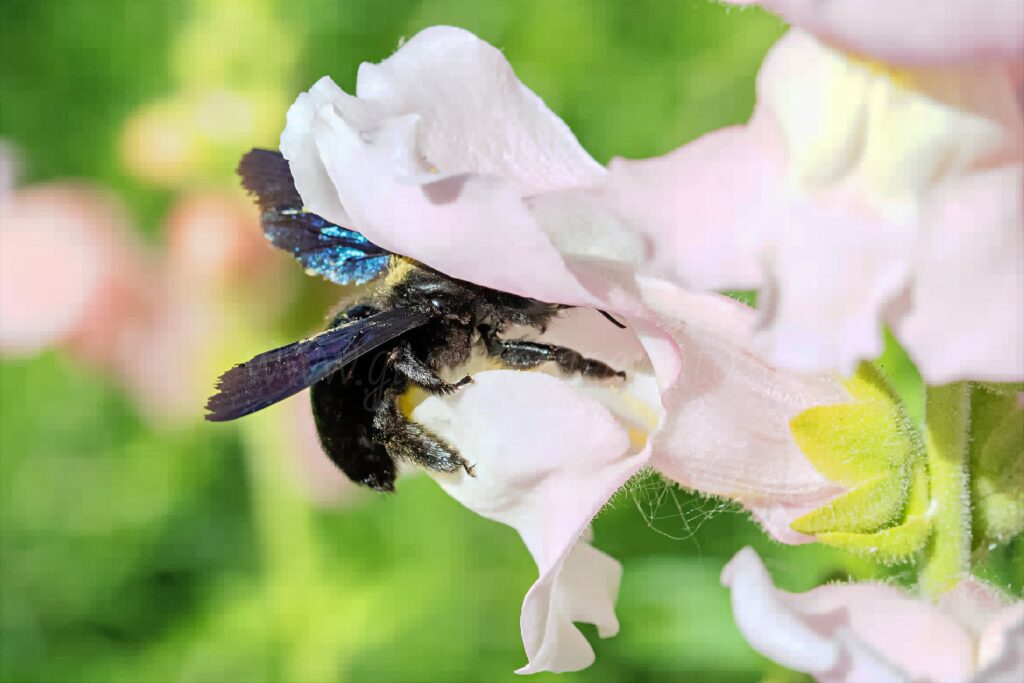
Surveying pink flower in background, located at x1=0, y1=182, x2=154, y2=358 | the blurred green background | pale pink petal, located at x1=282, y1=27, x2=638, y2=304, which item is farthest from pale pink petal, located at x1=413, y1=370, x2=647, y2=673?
pink flower in background, located at x1=0, y1=182, x2=154, y2=358

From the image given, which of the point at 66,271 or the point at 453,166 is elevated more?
the point at 453,166

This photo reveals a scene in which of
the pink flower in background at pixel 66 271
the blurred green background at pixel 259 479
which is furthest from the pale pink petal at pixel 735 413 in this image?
the pink flower in background at pixel 66 271

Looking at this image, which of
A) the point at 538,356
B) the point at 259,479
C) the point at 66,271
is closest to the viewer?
the point at 538,356

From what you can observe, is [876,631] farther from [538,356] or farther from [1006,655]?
[538,356]

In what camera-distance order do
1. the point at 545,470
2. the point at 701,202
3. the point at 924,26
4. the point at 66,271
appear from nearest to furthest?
1. the point at 924,26
2. the point at 701,202
3. the point at 545,470
4. the point at 66,271

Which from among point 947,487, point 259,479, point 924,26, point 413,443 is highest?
point 924,26

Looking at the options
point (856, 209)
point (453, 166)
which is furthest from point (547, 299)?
point (856, 209)
